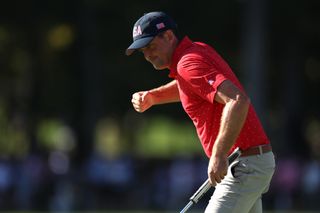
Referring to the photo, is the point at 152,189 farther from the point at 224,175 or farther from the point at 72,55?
the point at 224,175

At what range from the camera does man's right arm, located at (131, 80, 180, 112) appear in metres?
8.09

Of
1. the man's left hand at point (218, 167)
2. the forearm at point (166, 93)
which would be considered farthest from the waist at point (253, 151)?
the forearm at point (166, 93)

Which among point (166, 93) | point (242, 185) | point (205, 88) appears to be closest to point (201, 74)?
point (205, 88)

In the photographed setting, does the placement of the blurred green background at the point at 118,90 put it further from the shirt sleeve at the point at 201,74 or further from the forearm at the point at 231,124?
the forearm at the point at 231,124

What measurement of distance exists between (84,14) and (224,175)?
70.8 ft

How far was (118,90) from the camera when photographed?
3466cm

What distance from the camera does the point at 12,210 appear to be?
22.8 m

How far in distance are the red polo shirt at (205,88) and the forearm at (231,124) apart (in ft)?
0.70

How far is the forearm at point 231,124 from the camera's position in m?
6.67

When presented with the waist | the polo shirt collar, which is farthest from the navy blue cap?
the waist

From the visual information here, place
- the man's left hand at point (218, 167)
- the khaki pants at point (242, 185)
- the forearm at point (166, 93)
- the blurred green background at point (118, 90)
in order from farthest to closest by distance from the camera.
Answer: the blurred green background at point (118, 90) < the forearm at point (166, 93) < the khaki pants at point (242, 185) < the man's left hand at point (218, 167)

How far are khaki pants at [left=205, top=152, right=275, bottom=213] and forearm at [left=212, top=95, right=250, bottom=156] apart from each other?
0.41 m

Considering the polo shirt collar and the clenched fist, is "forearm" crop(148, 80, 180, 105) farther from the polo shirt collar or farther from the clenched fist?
the polo shirt collar

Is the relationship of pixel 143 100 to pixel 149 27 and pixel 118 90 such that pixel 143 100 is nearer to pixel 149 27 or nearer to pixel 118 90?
pixel 149 27
